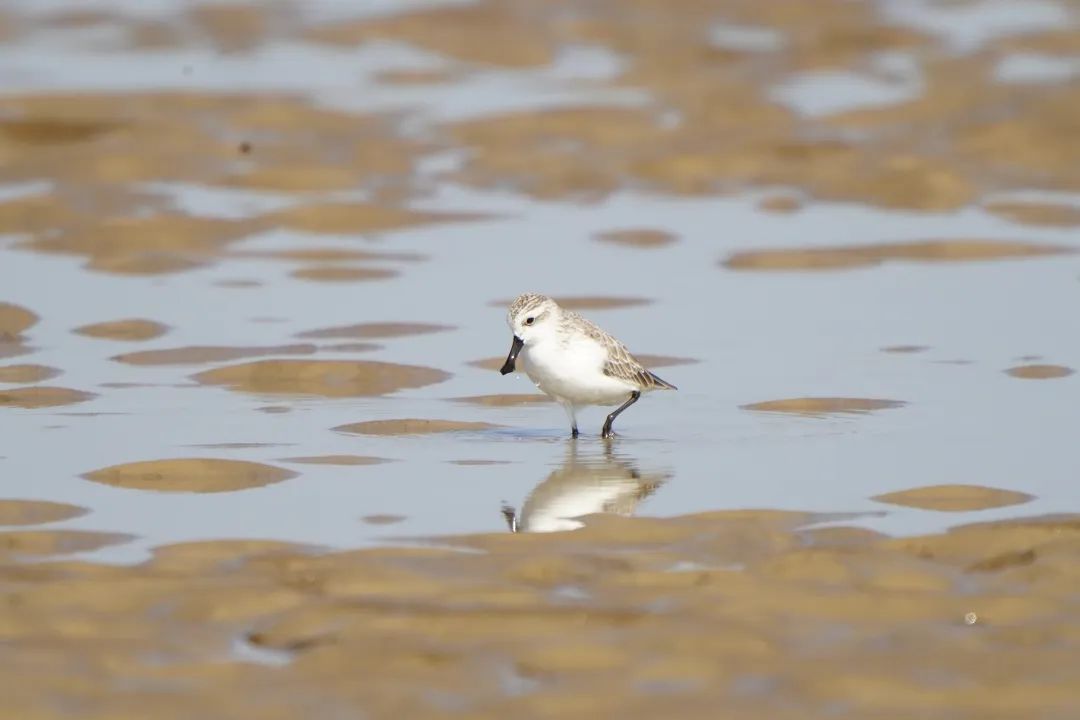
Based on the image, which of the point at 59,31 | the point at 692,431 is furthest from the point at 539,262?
the point at 59,31

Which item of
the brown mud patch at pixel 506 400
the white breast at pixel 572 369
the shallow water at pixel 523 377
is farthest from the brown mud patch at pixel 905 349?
the white breast at pixel 572 369

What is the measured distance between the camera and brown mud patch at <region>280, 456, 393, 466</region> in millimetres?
9383

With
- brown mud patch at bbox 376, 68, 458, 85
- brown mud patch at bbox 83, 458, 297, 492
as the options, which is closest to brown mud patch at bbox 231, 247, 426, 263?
brown mud patch at bbox 83, 458, 297, 492

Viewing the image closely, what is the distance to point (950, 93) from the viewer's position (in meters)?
19.9

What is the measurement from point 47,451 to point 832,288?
20.0 ft

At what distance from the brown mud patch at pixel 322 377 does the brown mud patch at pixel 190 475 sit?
1.92 metres

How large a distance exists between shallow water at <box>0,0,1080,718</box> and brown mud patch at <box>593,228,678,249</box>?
6cm

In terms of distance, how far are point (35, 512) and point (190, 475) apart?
0.90 m

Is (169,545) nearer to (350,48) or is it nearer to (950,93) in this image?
(950,93)

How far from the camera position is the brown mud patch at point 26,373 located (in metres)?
11.2

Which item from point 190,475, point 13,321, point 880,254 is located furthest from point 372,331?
point 880,254

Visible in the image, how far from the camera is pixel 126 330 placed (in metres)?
12.6

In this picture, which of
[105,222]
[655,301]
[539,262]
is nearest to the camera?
[655,301]

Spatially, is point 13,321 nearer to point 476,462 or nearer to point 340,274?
point 340,274
